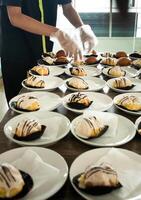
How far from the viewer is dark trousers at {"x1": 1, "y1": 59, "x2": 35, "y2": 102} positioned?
6.60 feet

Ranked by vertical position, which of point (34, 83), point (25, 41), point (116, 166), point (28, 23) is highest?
point (28, 23)

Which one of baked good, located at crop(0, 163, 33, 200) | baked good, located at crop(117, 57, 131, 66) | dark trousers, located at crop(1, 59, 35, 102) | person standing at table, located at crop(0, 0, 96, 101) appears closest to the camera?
baked good, located at crop(0, 163, 33, 200)

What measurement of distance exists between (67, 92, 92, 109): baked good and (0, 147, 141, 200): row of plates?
1.01 ft

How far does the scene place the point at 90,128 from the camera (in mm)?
969

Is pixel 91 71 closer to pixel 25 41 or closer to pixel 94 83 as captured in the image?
pixel 94 83

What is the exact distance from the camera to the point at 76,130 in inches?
39.8

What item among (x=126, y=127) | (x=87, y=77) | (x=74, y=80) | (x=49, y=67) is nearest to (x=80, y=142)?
(x=126, y=127)

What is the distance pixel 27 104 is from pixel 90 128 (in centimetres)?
33

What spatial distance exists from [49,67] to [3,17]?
55 cm

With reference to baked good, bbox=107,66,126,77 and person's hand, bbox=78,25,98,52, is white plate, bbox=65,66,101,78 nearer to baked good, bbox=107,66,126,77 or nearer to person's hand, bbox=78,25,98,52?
baked good, bbox=107,66,126,77

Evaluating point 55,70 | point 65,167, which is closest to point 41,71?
point 55,70

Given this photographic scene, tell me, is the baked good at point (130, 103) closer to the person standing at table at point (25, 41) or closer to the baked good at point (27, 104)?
the baked good at point (27, 104)

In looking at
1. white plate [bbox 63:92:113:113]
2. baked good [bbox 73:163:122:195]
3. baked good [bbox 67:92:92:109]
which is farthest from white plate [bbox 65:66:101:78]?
baked good [bbox 73:163:122:195]

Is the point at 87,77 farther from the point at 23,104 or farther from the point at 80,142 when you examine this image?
the point at 80,142
